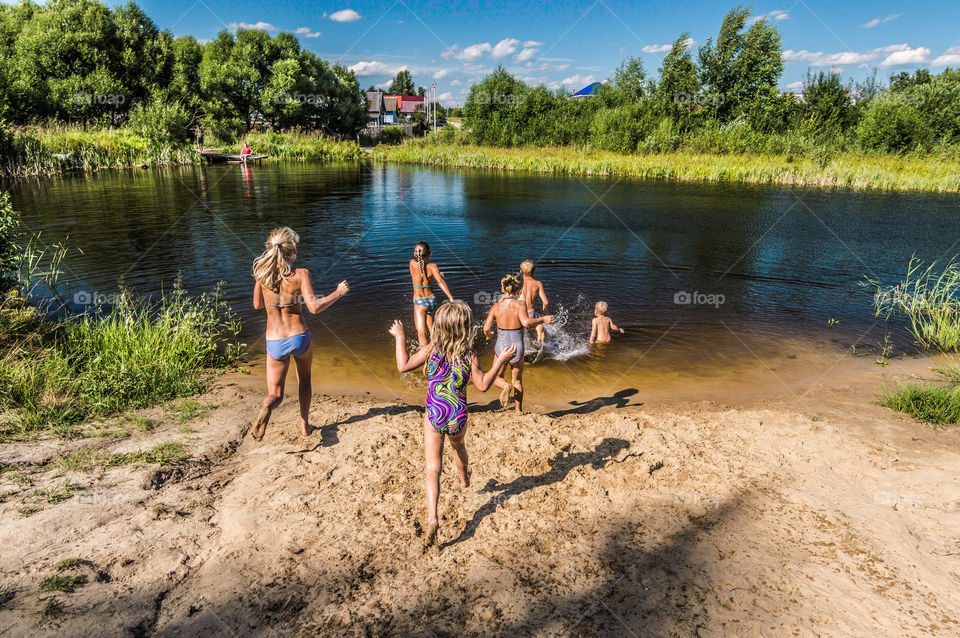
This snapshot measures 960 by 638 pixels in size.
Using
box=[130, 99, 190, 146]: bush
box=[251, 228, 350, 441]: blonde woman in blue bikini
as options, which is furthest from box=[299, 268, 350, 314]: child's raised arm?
box=[130, 99, 190, 146]: bush

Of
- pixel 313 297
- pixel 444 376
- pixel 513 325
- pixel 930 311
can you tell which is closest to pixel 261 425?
pixel 313 297

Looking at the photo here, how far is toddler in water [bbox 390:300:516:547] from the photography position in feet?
12.9

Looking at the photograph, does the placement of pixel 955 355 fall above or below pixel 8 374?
below

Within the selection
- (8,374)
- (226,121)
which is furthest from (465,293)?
(226,121)

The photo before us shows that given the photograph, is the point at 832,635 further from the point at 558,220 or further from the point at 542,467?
the point at 558,220

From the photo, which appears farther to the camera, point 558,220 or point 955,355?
point 558,220

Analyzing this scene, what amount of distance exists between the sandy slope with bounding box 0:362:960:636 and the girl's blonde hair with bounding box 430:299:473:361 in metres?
1.60

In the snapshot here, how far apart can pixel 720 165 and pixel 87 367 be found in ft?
133

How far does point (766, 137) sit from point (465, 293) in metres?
42.2

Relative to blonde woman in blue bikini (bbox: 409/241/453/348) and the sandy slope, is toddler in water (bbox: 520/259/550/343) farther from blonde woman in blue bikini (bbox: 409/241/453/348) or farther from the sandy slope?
the sandy slope

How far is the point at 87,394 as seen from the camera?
5953mm

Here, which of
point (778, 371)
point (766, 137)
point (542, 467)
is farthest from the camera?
point (766, 137)

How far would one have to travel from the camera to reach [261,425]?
5.52 metres

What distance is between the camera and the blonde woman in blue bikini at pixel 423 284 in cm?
777
